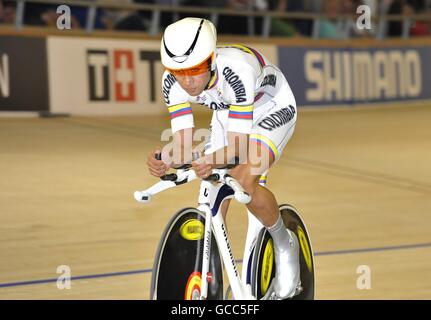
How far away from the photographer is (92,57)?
458 inches

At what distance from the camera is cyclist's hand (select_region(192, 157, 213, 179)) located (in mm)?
3291

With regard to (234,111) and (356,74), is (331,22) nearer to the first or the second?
(356,74)

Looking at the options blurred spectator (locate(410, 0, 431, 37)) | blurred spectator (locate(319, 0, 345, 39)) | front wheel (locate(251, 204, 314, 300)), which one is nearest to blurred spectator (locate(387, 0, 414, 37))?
blurred spectator (locate(410, 0, 431, 37))

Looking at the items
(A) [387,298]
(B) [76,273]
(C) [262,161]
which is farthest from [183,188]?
(C) [262,161]

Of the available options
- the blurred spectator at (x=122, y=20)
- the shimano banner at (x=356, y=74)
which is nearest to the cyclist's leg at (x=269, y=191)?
the blurred spectator at (x=122, y=20)

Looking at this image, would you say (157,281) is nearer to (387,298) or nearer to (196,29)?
(196,29)

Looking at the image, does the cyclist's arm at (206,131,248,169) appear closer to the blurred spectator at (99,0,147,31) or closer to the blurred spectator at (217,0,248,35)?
the blurred spectator at (99,0,147,31)

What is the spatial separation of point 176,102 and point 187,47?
413 mm

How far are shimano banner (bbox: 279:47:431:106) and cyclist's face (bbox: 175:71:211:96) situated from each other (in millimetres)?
9946

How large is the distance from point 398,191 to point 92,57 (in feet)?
16.9

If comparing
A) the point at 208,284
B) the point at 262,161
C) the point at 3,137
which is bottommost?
the point at 3,137

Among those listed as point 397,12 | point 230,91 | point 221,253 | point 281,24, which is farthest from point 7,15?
point 221,253

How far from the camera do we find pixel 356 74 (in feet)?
47.2

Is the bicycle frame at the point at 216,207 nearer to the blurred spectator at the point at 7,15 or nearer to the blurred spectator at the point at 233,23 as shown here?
the blurred spectator at the point at 7,15
